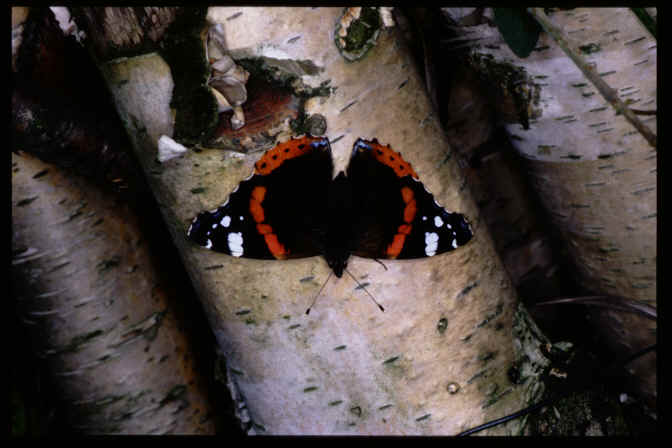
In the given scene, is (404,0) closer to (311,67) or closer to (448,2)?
(448,2)

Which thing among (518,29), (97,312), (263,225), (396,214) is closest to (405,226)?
(396,214)

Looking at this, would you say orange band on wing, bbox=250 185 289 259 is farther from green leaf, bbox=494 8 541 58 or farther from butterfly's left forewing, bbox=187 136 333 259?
green leaf, bbox=494 8 541 58

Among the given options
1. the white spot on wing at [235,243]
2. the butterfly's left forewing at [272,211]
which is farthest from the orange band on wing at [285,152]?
the white spot on wing at [235,243]

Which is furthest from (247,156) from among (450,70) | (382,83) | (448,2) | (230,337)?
(450,70)

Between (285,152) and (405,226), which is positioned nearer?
(285,152)

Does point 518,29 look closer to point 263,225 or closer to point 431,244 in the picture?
point 431,244

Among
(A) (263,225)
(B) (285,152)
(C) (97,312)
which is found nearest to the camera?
(B) (285,152)

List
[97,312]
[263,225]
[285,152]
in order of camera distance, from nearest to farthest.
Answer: [285,152] → [263,225] → [97,312]
